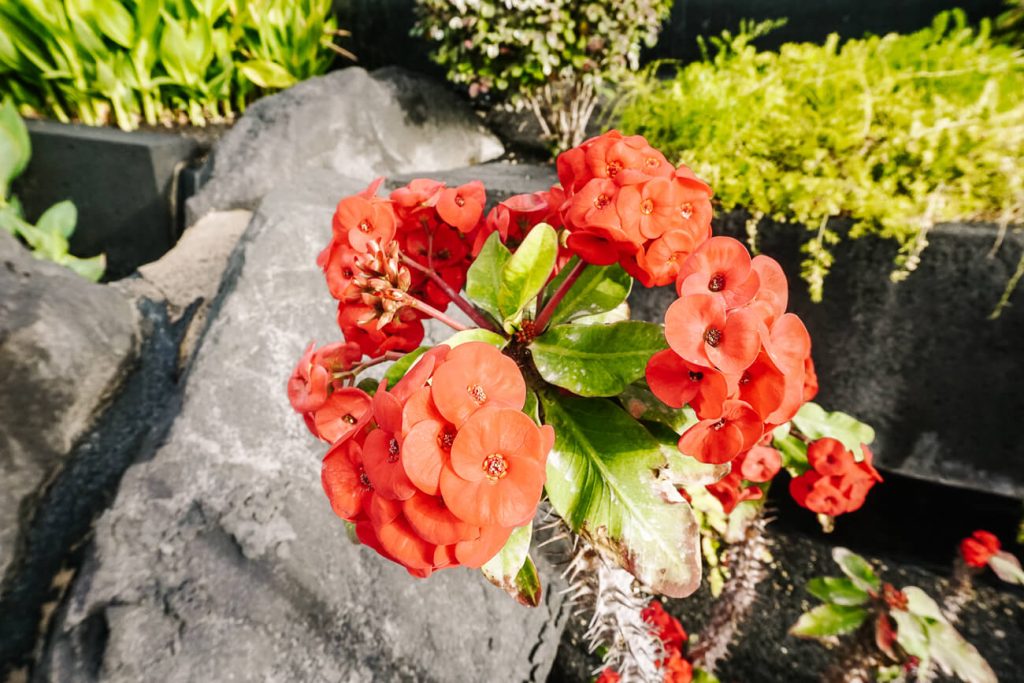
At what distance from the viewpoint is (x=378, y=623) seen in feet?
4.25

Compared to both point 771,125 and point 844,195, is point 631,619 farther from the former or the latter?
point 771,125

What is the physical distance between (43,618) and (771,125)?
2909mm

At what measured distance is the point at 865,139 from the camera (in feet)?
5.87

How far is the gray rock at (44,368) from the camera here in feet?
5.53

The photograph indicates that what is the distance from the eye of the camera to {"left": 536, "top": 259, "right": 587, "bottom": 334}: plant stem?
892mm

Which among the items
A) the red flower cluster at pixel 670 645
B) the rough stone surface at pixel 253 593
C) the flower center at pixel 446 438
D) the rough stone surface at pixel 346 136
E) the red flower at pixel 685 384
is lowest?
the red flower cluster at pixel 670 645

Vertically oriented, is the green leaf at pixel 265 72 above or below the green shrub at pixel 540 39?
below

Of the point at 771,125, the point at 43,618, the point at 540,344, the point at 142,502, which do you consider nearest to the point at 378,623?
the point at 142,502

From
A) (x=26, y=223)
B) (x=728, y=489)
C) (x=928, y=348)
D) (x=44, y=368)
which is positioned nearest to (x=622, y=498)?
(x=728, y=489)

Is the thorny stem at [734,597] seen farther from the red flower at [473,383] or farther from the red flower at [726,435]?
the red flower at [473,383]

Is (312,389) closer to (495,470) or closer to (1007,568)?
(495,470)

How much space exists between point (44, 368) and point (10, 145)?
2509 millimetres

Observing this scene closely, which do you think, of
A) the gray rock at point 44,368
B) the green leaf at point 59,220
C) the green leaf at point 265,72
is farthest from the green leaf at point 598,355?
the green leaf at point 265,72

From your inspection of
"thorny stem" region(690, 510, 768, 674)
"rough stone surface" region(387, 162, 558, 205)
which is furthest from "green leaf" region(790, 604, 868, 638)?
"rough stone surface" region(387, 162, 558, 205)
